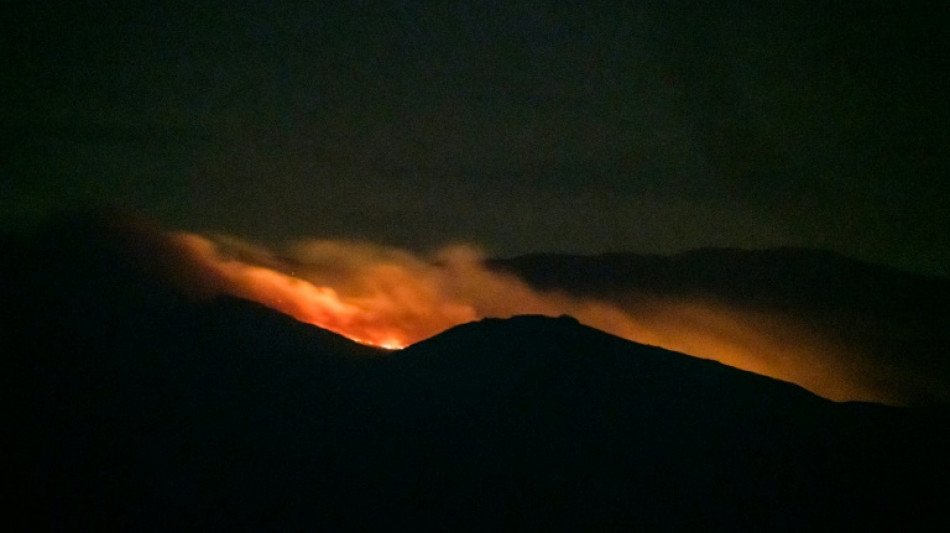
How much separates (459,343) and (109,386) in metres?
3.83

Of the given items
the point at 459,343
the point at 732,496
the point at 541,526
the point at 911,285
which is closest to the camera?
the point at 541,526

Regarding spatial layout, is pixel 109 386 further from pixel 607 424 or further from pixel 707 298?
pixel 707 298

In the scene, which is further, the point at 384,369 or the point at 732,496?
the point at 384,369

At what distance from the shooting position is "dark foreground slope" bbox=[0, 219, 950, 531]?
248 inches

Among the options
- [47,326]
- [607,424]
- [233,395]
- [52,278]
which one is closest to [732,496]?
[607,424]

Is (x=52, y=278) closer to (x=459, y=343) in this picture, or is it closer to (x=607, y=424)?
(x=459, y=343)

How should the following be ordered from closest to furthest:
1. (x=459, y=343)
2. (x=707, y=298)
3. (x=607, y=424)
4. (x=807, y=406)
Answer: (x=607, y=424)
(x=807, y=406)
(x=459, y=343)
(x=707, y=298)

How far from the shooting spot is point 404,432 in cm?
710

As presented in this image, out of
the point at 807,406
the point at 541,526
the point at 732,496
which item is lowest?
the point at 541,526

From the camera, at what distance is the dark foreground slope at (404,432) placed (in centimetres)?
629

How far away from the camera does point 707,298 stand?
1208 cm

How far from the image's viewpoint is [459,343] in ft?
28.9

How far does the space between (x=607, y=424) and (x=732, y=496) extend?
4.44 feet

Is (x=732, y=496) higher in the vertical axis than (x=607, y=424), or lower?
lower
